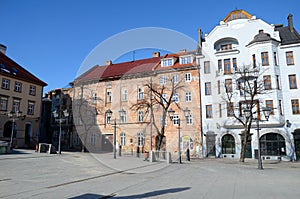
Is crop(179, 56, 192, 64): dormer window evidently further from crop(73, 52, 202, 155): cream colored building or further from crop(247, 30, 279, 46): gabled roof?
crop(247, 30, 279, 46): gabled roof

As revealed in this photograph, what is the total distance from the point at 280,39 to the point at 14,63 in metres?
40.3

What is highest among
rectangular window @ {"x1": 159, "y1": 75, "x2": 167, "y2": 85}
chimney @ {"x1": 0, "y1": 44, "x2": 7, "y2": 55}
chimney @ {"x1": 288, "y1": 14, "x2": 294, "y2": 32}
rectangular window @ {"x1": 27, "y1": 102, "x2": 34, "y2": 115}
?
chimney @ {"x1": 0, "y1": 44, "x2": 7, "y2": 55}

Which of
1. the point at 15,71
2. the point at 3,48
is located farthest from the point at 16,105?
the point at 3,48

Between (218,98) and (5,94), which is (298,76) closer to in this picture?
(218,98)

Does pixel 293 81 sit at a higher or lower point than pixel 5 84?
lower

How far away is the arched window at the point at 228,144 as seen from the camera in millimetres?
27078

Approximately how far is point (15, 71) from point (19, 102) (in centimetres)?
508

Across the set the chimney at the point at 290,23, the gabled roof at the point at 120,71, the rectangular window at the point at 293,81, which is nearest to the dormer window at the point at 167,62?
the gabled roof at the point at 120,71

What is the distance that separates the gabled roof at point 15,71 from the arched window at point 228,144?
30851 mm

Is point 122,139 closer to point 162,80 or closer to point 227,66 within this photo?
point 162,80

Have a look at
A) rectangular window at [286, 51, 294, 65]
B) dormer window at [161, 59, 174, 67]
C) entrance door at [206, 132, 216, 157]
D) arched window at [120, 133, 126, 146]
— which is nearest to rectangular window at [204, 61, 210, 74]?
dormer window at [161, 59, 174, 67]

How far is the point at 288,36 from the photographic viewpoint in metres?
27.8

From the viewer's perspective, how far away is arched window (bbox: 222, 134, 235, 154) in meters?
27.1

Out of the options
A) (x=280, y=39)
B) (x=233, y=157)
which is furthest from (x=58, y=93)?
(x=280, y=39)
